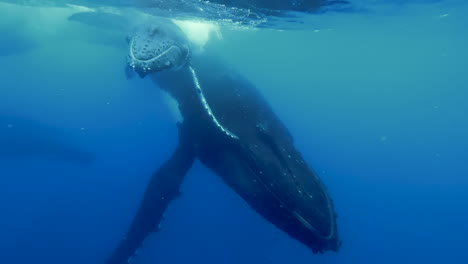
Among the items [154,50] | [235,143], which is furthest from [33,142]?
[235,143]

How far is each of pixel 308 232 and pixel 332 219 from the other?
0.64m

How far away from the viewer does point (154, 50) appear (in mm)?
8625

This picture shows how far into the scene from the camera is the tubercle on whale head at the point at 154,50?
8.27 metres

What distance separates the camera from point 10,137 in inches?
1165

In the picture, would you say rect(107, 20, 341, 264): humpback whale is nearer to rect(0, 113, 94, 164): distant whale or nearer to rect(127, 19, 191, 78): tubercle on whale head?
rect(127, 19, 191, 78): tubercle on whale head

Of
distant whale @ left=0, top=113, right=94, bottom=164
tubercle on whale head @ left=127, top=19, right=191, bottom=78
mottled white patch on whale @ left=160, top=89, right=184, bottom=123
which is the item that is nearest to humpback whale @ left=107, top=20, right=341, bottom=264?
tubercle on whale head @ left=127, top=19, right=191, bottom=78

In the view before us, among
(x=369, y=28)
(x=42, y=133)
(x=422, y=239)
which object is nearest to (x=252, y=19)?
(x=369, y=28)

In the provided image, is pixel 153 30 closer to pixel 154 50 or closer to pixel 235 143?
pixel 154 50

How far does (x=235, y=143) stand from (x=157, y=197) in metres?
4.87

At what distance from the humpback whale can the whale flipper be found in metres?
0.04

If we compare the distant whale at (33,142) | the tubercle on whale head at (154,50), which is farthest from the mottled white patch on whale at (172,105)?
the distant whale at (33,142)

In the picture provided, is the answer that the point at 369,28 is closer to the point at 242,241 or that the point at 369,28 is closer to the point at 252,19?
the point at 252,19

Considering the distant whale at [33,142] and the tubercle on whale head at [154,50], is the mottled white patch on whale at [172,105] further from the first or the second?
the distant whale at [33,142]

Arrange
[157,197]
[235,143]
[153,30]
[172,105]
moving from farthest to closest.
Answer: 1. [157,197]
2. [172,105]
3. [153,30]
4. [235,143]
